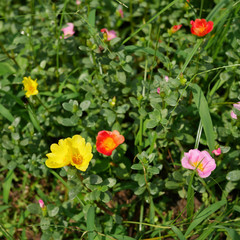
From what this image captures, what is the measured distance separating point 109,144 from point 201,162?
61 centimetres

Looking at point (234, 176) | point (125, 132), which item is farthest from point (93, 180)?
point (234, 176)

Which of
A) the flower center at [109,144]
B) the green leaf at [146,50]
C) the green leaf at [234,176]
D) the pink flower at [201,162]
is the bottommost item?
the green leaf at [234,176]

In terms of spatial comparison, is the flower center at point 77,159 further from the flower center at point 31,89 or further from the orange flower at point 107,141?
the flower center at point 31,89

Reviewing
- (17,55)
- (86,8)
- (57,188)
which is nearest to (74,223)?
(57,188)

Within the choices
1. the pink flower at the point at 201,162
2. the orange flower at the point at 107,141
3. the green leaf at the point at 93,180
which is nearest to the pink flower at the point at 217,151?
the pink flower at the point at 201,162

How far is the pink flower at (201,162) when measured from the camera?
1.85 metres

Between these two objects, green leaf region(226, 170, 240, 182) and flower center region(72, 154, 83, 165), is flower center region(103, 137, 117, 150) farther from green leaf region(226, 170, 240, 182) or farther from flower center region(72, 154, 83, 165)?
green leaf region(226, 170, 240, 182)

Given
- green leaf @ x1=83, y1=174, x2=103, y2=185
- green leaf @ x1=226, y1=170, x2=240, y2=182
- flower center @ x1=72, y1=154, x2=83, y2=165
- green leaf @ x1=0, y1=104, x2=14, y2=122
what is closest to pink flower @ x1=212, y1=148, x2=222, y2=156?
green leaf @ x1=226, y1=170, x2=240, y2=182

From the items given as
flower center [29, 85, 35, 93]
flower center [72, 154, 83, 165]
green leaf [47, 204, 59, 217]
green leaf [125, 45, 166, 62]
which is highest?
green leaf [125, 45, 166, 62]

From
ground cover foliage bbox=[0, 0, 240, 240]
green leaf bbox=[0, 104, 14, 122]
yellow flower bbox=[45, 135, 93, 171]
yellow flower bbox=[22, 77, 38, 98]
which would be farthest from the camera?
green leaf bbox=[0, 104, 14, 122]

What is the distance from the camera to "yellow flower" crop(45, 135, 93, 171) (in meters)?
1.66

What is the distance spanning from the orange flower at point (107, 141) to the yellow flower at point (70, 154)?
0.14 m

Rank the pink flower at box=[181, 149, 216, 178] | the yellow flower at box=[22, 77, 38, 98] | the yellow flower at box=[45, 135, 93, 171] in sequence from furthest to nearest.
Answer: the yellow flower at box=[22, 77, 38, 98], the pink flower at box=[181, 149, 216, 178], the yellow flower at box=[45, 135, 93, 171]

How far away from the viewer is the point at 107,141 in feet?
6.33
